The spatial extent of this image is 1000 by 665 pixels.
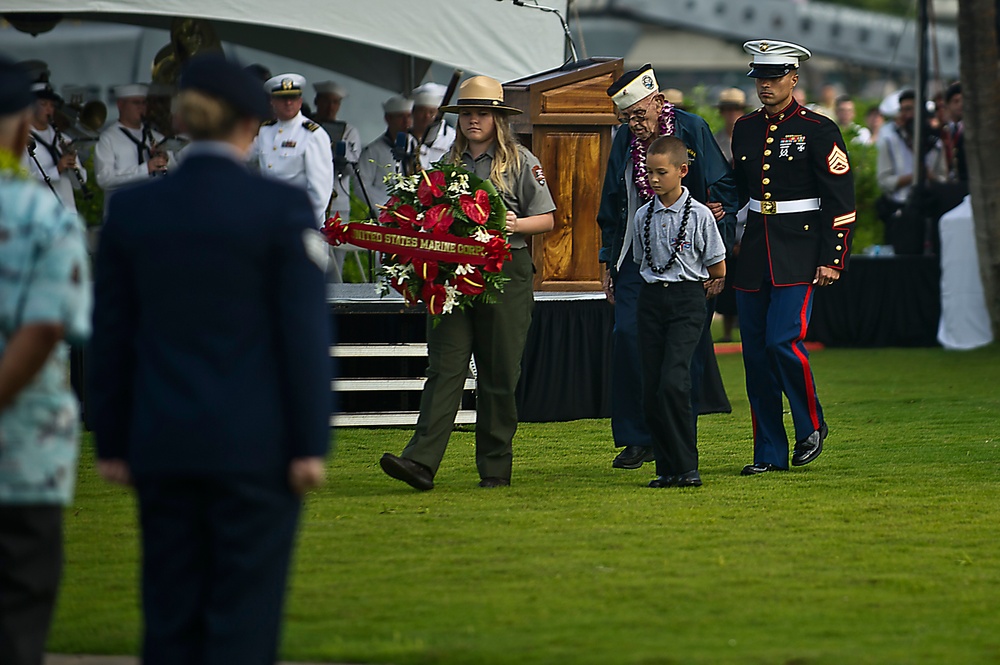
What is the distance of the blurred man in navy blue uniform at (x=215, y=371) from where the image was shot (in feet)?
12.1

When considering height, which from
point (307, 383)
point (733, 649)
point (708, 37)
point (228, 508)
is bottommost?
point (733, 649)

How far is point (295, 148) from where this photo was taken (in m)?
12.4

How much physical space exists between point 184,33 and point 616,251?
24.1 ft

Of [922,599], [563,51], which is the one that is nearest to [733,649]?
[922,599]

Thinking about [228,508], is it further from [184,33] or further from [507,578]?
[184,33]

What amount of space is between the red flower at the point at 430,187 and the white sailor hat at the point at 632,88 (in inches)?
46.0

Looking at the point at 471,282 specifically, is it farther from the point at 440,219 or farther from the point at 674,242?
the point at 674,242

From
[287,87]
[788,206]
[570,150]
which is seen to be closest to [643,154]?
[788,206]

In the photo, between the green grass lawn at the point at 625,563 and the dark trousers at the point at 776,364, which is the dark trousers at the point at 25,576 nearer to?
the green grass lawn at the point at 625,563

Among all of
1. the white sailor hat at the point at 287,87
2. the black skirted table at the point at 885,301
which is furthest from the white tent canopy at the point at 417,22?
the black skirted table at the point at 885,301

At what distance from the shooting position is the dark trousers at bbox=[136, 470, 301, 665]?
3.74m

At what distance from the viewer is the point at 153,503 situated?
3816mm

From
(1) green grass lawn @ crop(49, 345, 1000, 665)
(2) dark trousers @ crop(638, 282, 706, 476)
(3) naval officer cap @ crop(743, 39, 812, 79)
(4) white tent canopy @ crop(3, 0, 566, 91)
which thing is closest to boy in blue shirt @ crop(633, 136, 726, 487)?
(2) dark trousers @ crop(638, 282, 706, 476)

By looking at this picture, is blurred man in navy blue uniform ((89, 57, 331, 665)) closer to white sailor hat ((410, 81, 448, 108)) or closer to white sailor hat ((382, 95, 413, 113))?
white sailor hat ((410, 81, 448, 108))
